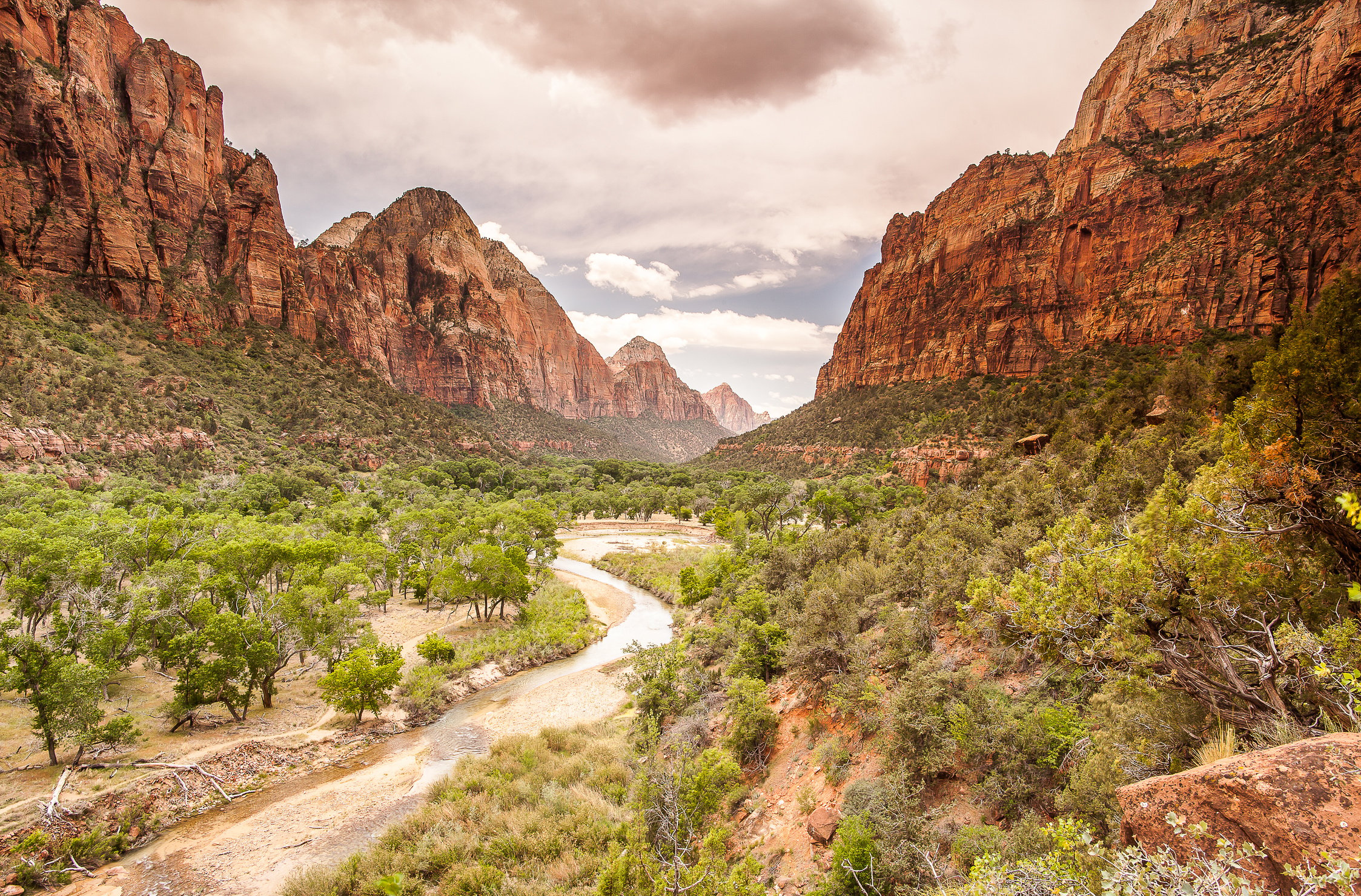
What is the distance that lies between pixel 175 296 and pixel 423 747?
82.2 meters

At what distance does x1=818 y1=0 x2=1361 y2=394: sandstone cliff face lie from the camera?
45.2 metres

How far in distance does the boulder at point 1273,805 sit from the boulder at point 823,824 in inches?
263

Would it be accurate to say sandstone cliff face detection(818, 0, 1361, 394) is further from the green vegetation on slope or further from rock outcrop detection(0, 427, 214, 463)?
→ rock outcrop detection(0, 427, 214, 463)

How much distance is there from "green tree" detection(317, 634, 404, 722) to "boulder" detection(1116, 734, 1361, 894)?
22.2 metres

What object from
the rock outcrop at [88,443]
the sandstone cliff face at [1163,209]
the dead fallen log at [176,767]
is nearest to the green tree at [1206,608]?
the dead fallen log at [176,767]

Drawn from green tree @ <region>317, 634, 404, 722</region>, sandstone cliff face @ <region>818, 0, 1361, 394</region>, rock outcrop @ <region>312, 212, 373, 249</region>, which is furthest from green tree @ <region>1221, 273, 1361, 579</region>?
rock outcrop @ <region>312, 212, 373, 249</region>

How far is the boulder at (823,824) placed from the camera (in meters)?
9.55

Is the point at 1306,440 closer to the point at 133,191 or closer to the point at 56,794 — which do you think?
the point at 56,794

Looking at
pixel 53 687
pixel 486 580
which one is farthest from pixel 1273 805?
pixel 486 580

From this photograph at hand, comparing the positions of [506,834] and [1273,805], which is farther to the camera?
[506,834]

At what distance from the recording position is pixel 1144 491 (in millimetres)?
A: 14211

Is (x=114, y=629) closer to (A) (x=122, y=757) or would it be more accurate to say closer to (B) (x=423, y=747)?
(A) (x=122, y=757)

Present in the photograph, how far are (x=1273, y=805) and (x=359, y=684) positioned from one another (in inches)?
922

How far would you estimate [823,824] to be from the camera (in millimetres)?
9805
